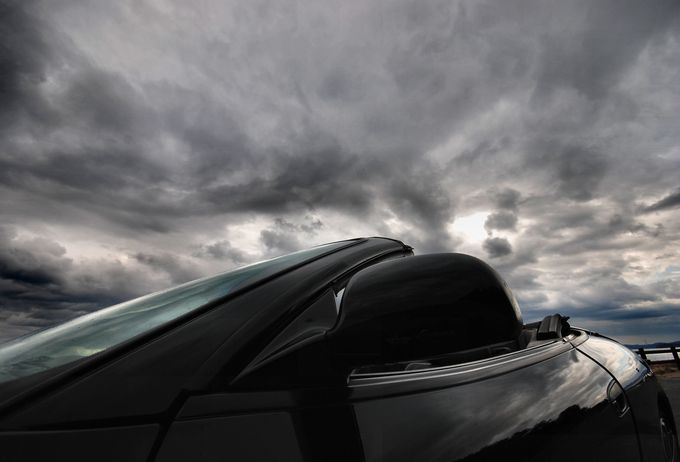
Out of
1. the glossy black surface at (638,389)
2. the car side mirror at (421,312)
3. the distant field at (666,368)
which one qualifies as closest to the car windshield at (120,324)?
the car side mirror at (421,312)

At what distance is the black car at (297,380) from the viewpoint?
2.14 feet

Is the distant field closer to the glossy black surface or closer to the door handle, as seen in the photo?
the glossy black surface

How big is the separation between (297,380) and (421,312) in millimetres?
284

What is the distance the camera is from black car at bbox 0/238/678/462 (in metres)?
0.65

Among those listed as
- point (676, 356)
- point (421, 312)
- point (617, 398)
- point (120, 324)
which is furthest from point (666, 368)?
point (120, 324)

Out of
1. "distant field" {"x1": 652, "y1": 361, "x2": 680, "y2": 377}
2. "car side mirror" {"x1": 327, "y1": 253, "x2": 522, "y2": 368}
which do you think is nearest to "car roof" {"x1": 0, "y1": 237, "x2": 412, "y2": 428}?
"car side mirror" {"x1": 327, "y1": 253, "x2": 522, "y2": 368}

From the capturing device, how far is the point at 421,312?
841 millimetres

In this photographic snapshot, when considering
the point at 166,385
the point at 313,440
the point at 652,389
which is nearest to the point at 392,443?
the point at 313,440

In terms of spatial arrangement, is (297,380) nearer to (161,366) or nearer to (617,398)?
(161,366)

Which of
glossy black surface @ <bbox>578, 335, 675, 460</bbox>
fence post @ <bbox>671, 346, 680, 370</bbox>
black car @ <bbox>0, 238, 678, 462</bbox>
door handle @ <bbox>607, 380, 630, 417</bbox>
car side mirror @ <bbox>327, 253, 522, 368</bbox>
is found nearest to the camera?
black car @ <bbox>0, 238, 678, 462</bbox>

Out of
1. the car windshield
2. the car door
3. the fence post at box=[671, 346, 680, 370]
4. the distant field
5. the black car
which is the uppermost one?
the car windshield

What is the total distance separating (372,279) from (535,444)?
61 cm

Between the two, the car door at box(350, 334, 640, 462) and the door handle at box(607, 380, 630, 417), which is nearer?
the car door at box(350, 334, 640, 462)

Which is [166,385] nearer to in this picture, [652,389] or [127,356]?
[127,356]
